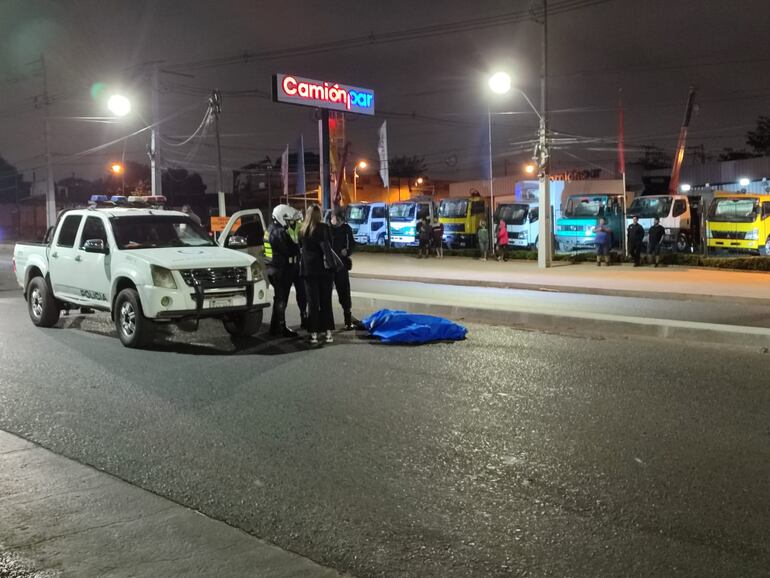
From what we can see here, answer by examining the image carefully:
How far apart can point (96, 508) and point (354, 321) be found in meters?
6.87

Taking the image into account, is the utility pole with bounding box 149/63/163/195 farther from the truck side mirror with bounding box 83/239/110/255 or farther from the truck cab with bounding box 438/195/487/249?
the truck side mirror with bounding box 83/239/110/255

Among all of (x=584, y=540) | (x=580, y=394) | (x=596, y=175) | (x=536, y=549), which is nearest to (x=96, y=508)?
(x=536, y=549)

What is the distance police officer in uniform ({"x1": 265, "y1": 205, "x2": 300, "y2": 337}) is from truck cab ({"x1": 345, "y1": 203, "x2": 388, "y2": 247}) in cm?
2375

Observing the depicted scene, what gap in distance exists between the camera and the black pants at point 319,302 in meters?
9.31

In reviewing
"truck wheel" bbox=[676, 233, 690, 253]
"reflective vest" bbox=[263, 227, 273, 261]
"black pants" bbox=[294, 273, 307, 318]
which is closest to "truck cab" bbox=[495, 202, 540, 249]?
"truck wheel" bbox=[676, 233, 690, 253]

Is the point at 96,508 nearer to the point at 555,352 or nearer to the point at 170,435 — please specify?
the point at 170,435

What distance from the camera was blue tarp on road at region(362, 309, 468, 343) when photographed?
9.82m

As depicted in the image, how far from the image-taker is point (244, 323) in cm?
1034

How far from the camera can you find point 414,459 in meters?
5.11

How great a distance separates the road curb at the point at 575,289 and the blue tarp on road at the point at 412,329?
22.3 ft

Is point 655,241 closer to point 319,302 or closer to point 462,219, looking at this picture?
point 462,219

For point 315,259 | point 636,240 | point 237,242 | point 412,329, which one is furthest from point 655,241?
point 315,259

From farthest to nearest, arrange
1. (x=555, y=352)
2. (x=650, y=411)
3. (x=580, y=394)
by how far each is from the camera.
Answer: (x=555, y=352) → (x=580, y=394) → (x=650, y=411)

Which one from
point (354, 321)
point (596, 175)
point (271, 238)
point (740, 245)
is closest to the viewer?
point (271, 238)
